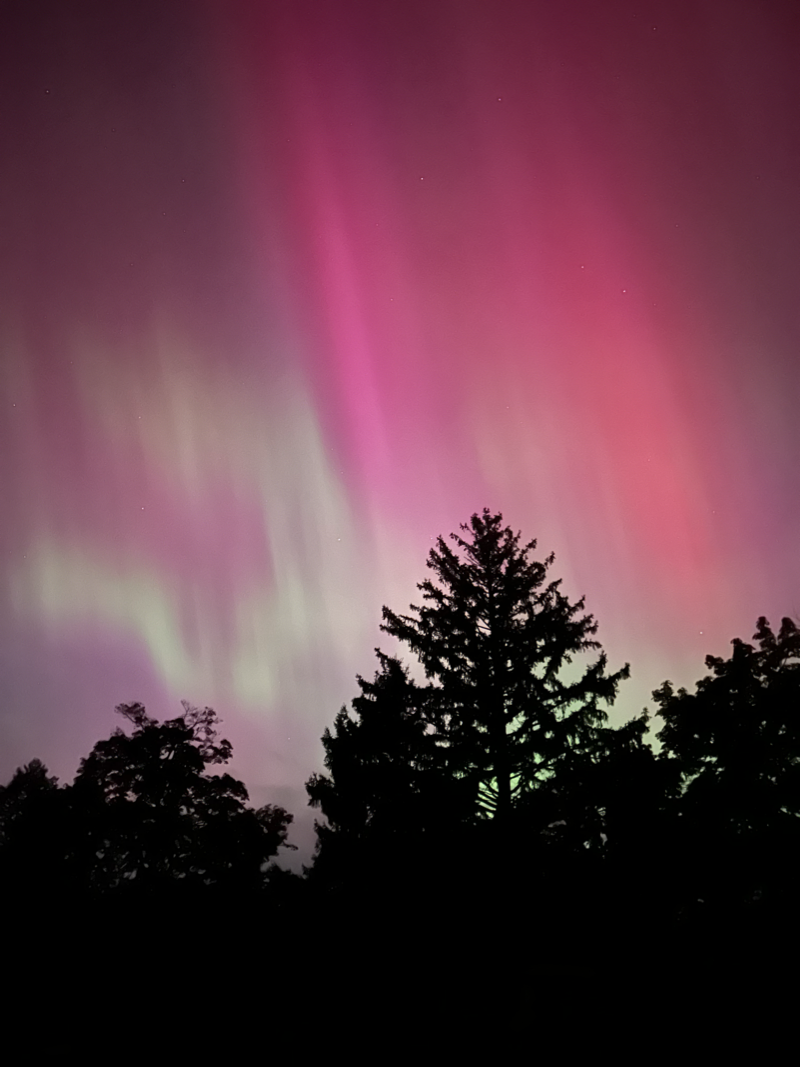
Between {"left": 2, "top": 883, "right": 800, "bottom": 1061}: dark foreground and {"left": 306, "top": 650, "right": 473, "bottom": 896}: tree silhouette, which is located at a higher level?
{"left": 306, "top": 650, "right": 473, "bottom": 896}: tree silhouette

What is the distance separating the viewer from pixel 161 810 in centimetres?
3131

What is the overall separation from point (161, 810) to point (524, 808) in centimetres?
2295

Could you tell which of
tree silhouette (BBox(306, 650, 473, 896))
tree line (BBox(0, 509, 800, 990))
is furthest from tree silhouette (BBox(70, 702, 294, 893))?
tree silhouette (BBox(306, 650, 473, 896))

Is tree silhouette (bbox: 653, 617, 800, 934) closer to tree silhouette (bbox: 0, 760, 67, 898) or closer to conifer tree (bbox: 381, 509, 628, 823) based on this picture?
conifer tree (bbox: 381, 509, 628, 823)

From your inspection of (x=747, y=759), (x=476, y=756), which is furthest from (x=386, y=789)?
(x=747, y=759)

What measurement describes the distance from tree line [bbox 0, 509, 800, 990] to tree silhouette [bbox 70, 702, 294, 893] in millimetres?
1701

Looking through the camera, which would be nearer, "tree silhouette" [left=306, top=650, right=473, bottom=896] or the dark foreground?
the dark foreground

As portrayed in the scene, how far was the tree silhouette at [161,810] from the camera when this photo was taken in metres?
29.7

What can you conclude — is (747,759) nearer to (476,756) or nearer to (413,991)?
(476,756)

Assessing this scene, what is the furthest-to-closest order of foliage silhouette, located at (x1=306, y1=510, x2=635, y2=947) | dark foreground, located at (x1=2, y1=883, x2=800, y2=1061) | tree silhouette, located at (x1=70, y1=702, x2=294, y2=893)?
tree silhouette, located at (x1=70, y1=702, x2=294, y2=893), foliage silhouette, located at (x1=306, y1=510, x2=635, y2=947), dark foreground, located at (x1=2, y1=883, x2=800, y2=1061)

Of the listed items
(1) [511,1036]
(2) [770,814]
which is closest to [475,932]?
(1) [511,1036]

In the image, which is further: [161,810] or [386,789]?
[161,810]

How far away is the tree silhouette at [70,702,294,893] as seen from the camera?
29688mm

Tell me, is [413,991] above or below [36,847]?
below
